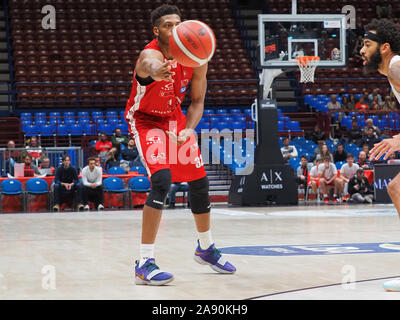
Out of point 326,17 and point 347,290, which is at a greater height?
point 326,17

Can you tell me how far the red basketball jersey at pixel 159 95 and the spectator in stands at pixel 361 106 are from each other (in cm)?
1727

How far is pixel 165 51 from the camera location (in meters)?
4.91

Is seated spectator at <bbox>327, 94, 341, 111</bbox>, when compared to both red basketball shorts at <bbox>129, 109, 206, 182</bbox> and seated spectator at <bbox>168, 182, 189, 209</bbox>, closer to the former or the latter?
seated spectator at <bbox>168, 182, 189, 209</bbox>

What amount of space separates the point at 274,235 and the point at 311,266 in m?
2.94

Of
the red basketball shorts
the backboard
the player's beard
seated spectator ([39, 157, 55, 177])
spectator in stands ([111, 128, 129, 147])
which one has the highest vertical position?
the backboard

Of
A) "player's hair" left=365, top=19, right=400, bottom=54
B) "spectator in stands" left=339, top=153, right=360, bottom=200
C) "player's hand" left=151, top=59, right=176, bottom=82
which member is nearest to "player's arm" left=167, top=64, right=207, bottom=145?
"player's hand" left=151, top=59, right=176, bottom=82

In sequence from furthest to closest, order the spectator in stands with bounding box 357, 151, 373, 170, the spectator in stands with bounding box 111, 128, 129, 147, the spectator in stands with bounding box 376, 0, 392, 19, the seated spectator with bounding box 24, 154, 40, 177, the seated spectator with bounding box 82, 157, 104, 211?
1. the spectator in stands with bounding box 376, 0, 392, 19
2. the spectator in stands with bounding box 111, 128, 129, 147
3. the spectator in stands with bounding box 357, 151, 373, 170
4. the seated spectator with bounding box 24, 154, 40, 177
5. the seated spectator with bounding box 82, 157, 104, 211

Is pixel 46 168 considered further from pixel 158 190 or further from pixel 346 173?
pixel 158 190

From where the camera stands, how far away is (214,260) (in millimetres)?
5195

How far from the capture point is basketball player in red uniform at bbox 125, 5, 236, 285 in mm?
4723

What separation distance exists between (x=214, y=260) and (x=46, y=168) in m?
11.3

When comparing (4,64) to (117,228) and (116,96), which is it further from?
(117,228)

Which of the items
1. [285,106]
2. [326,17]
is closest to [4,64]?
[285,106]

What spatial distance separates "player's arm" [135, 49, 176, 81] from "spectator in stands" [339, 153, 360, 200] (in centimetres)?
1191
